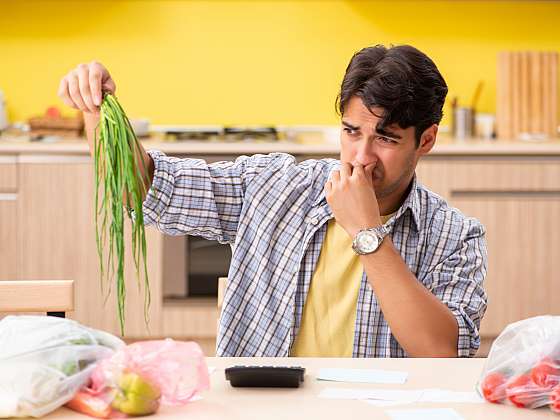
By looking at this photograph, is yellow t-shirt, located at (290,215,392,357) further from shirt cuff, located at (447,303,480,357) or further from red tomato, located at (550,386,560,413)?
red tomato, located at (550,386,560,413)

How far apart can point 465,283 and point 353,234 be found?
247 mm

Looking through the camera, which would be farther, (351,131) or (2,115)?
(2,115)

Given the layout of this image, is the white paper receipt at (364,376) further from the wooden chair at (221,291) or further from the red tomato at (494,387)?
the wooden chair at (221,291)

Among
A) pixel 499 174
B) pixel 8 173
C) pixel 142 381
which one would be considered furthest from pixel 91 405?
pixel 499 174

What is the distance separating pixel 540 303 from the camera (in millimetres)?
4340

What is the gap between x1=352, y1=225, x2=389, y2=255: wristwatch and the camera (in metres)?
1.99

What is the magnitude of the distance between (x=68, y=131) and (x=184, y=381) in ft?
10.2

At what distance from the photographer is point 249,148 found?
13.6ft

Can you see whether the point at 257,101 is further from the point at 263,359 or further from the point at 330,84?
the point at 263,359

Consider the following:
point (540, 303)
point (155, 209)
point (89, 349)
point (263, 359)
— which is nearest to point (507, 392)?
point (263, 359)

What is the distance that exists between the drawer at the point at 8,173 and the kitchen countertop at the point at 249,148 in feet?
0.09

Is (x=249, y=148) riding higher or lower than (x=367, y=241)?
higher

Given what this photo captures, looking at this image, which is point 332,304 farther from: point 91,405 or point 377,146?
point 91,405

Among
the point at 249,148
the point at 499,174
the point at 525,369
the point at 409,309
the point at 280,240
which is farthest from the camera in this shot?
the point at 499,174
